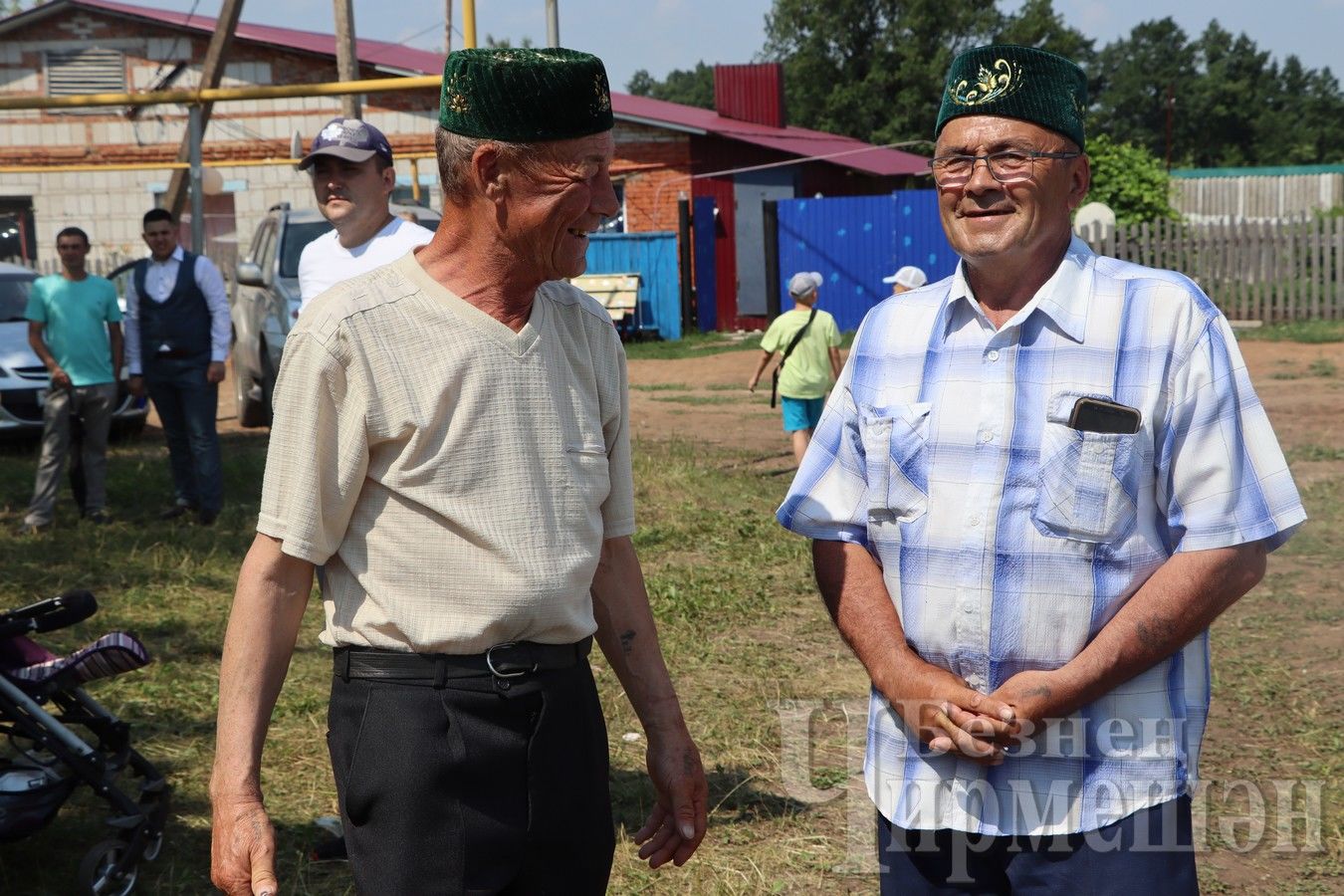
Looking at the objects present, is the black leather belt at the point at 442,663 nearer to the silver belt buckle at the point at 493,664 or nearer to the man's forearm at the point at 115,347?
the silver belt buckle at the point at 493,664

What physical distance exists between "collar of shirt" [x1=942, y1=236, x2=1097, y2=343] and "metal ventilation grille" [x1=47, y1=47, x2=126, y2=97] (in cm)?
2559

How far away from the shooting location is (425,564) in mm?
2174

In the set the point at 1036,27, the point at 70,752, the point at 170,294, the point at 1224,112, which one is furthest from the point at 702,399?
the point at 1224,112

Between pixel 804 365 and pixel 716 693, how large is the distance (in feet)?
15.8

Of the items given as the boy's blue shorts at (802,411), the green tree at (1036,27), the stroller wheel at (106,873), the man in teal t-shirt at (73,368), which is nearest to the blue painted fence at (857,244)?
the boy's blue shorts at (802,411)

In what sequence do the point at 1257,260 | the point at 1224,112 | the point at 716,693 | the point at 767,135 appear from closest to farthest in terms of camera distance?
the point at 716,693 < the point at 1257,260 < the point at 767,135 < the point at 1224,112

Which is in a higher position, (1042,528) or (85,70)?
(85,70)

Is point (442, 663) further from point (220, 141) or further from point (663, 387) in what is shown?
point (220, 141)

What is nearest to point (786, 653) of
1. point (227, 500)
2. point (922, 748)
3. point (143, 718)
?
point (143, 718)

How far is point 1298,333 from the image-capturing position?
19094 mm

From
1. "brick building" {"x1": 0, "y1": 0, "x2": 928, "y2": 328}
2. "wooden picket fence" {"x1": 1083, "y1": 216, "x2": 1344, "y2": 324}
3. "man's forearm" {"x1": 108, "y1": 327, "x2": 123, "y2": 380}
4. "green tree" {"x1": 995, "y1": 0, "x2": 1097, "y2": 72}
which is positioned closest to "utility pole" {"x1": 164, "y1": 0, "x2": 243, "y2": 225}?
"man's forearm" {"x1": 108, "y1": 327, "x2": 123, "y2": 380}

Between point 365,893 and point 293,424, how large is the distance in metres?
0.77

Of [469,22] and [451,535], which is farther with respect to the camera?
[469,22]

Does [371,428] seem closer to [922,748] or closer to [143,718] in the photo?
[922,748]
